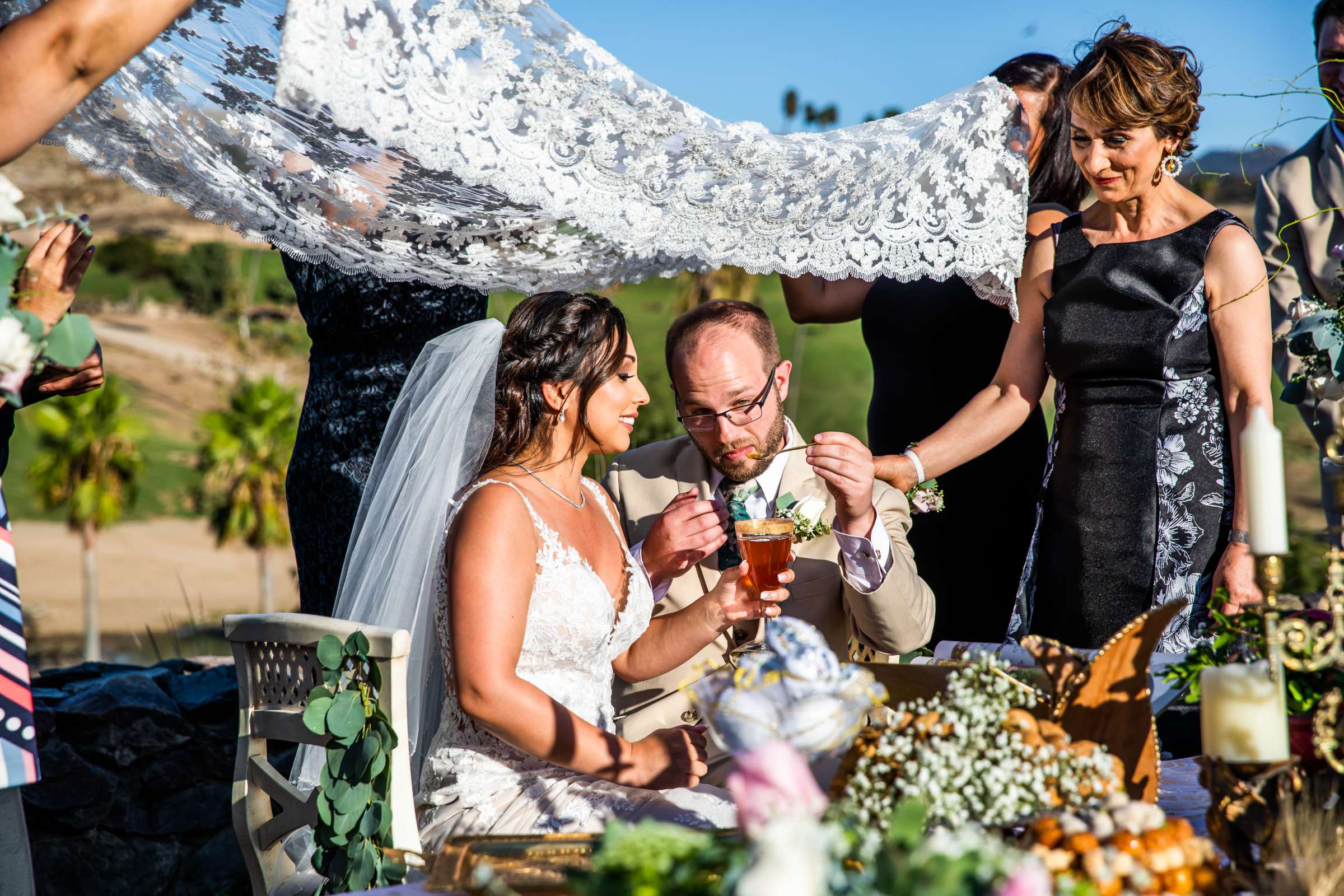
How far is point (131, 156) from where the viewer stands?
10.7 feet

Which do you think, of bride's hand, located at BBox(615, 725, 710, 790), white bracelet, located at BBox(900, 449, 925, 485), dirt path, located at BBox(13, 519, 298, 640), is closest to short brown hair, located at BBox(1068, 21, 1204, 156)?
white bracelet, located at BBox(900, 449, 925, 485)

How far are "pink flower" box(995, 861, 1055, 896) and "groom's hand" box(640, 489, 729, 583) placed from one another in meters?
1.93

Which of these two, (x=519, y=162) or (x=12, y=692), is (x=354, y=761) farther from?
(x=519, y=162)

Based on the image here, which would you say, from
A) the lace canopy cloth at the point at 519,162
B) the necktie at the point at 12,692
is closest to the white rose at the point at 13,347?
the necktie at the point at 12,692

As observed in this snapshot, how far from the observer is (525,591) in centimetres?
274

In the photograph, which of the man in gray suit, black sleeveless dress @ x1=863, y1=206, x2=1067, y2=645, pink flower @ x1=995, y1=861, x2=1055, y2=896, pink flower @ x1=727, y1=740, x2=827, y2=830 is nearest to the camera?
pink flower @ x1=995, y1=861, x2=1055, y2=896

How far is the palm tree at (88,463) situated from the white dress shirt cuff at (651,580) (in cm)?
3891

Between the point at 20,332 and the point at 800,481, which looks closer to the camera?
the point at 20,332

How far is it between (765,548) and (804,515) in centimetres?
41

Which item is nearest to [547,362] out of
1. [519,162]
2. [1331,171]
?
[519,162]

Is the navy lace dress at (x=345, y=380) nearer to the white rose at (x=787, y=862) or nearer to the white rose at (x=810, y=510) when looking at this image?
the white rose at (x=810, y=510)

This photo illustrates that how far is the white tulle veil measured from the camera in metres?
3.25

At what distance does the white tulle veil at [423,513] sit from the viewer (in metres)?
3.25

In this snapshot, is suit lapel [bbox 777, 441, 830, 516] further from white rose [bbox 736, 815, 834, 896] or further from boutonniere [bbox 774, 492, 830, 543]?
white rose [bbox 736, 815, 834, 896]
